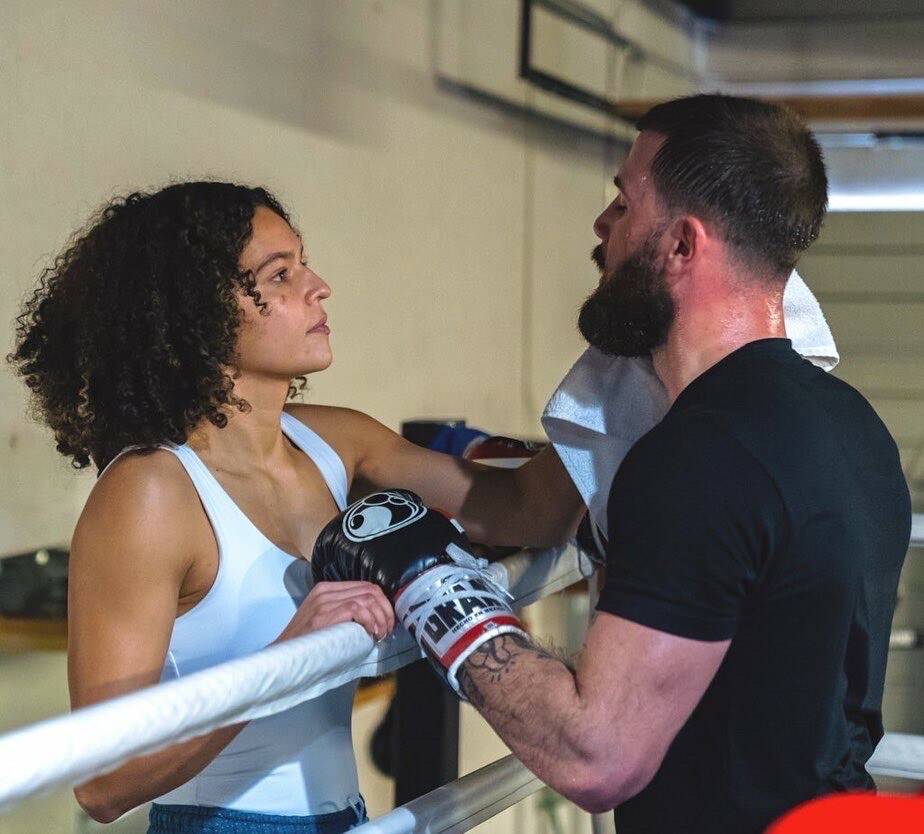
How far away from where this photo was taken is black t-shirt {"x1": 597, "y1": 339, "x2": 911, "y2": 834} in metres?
0.94

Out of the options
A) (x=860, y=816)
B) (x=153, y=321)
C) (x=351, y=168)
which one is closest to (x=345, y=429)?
(x=153, y=321)

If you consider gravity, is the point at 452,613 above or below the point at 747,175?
below

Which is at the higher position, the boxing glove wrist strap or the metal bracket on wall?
the metal bracket on wall

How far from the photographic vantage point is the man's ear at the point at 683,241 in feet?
3.75

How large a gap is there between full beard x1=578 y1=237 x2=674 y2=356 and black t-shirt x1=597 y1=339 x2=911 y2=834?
0.39 feet

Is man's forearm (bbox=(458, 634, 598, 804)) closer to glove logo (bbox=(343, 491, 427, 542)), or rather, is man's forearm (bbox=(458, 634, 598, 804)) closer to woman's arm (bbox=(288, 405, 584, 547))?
glove logo (bbox=(343, 491, 427, 542))

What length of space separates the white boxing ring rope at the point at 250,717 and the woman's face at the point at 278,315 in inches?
12.1

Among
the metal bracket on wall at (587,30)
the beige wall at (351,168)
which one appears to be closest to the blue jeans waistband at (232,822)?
the beige wall at (351,168)

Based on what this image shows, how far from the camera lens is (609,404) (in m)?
1.32

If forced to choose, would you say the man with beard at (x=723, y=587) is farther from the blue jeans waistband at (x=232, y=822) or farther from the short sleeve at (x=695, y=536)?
the blue jeans waistband at (x=232, y=822)

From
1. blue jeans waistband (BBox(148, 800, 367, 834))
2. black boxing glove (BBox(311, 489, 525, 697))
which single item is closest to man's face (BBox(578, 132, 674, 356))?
black boxing glove (BBox(311, 489, 525, 697))

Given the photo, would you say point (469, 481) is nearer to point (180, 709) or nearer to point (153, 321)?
point (153, 321)

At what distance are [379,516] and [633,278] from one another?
13.1 inches

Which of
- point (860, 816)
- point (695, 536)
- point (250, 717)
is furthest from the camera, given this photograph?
point (695, 536)
